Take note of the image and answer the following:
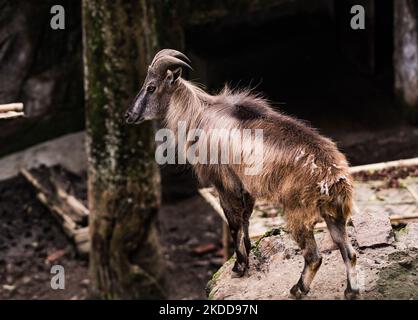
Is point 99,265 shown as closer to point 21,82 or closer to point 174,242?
point 174,242

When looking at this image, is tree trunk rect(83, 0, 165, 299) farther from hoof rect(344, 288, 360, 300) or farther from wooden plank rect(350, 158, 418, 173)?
hoof rect(344, 288, 360, 300)

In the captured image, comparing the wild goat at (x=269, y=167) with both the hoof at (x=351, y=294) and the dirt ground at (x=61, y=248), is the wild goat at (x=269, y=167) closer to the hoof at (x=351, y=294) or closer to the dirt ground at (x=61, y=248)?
the hoof at (x=351, y=294)

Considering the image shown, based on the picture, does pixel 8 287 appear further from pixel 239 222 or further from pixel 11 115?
pixel 239 222

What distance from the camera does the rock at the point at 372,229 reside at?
8.36 meters

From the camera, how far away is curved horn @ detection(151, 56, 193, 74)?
293 inches

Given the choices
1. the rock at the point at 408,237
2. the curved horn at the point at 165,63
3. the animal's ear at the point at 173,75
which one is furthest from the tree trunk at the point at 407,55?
the curved horn at the point at 165,63

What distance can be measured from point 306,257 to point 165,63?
2.02 metres

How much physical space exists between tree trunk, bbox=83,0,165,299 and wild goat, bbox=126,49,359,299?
3.94 meters

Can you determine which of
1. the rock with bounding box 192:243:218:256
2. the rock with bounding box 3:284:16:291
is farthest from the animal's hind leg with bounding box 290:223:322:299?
the rock with bounding box 3:284:16:291

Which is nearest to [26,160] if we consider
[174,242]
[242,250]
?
[174,242]

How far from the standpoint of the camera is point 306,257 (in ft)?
23.2

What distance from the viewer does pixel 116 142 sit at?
11.8 metres

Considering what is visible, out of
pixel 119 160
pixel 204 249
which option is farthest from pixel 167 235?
pixel 119 160

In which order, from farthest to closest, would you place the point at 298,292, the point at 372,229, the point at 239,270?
the point at 372,229 < the point at 239,270 < the point at 298,292
